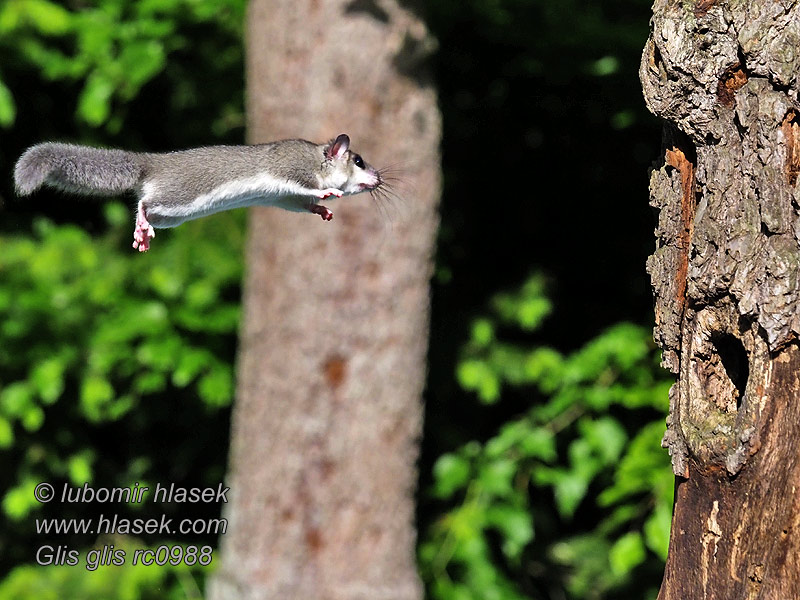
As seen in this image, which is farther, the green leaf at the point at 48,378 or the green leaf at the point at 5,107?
the green leaf at the point at 48,378

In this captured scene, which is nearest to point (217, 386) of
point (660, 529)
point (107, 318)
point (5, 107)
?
point (107, 318)

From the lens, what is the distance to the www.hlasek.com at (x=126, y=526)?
602 cm

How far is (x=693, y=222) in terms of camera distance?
2254 mm

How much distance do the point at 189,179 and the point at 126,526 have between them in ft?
15.8

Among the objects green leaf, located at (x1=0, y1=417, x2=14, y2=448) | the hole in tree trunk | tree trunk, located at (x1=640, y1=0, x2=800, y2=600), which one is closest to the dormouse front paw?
tree trunk, located at (x1=640, y1=0, x2=800, y2=600)

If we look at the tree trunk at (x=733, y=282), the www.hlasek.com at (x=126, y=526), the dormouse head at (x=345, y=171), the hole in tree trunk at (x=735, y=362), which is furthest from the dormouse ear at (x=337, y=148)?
the www.hlasek.com at (x=126, y=526)

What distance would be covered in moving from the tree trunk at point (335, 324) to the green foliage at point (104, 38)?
69 cm

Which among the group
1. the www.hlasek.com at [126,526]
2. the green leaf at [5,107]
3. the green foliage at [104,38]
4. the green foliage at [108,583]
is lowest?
the green foliage at [108,583]

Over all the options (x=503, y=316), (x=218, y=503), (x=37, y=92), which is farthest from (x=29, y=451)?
(x=503, y=316)

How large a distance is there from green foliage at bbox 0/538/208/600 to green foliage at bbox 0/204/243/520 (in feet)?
1.36

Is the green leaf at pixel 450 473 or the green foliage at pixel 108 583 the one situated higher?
the green leaf at pixel 450 473

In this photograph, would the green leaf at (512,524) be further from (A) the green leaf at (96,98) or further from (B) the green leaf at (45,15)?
(B) the green leaf at (45,15)

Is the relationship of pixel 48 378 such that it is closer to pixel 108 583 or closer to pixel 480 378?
pixel 108 583

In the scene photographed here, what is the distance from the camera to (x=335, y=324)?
17.3ft
